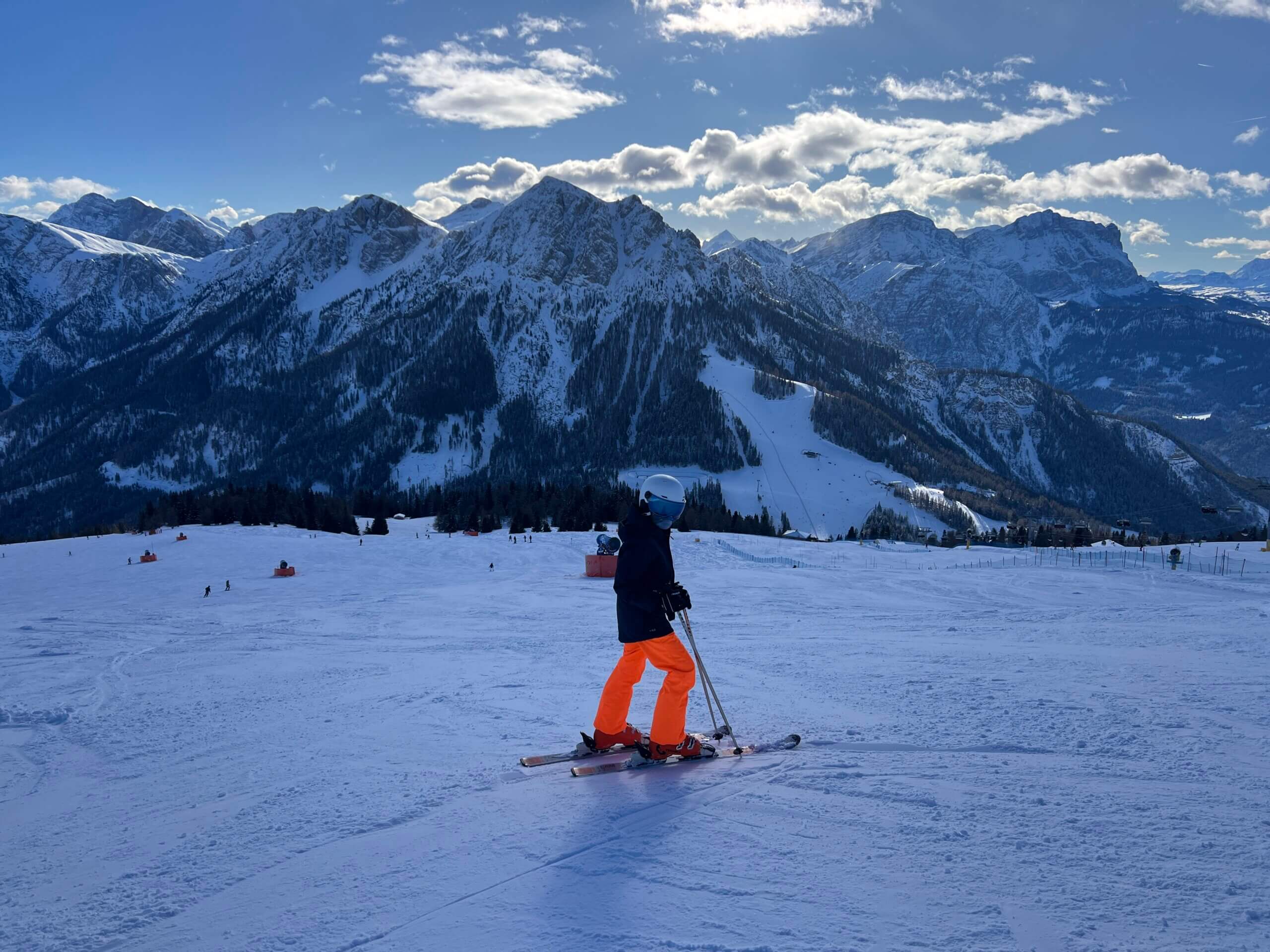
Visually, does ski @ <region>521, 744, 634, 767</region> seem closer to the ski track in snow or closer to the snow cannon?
the ski track in snow

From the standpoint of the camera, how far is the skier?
7582 mm

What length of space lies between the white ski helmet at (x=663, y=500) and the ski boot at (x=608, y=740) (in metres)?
2.17

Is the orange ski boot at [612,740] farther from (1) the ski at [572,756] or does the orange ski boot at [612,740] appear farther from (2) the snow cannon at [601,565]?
(2) the snow cannon at [601,565]

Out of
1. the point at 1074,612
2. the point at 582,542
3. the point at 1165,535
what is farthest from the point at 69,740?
the point at 1165,535

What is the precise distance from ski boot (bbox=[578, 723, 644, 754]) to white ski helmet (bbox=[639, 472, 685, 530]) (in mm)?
2165

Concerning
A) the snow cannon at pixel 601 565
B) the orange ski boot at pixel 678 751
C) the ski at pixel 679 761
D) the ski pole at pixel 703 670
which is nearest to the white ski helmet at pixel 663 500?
the ski pole at pixel 703 670

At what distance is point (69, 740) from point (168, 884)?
471 centimetres

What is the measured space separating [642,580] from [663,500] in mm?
826

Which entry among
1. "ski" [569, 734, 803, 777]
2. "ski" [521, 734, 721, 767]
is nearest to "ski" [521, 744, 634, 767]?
"ski" [521, 734, 721, 767]

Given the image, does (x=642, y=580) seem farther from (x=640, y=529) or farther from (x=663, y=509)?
(x=663, y=509)

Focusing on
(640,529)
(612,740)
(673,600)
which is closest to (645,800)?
(612,740)

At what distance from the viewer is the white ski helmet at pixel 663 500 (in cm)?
777

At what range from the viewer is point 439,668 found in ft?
40.8

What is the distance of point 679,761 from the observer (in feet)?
25.0
